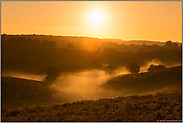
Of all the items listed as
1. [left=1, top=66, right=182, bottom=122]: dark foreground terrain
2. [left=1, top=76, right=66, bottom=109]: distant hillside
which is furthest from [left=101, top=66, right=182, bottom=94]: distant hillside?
[left=1, top=76, right=66, bottom=109]: distant hillside

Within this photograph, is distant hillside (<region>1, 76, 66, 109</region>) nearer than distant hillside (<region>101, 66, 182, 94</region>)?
Yes

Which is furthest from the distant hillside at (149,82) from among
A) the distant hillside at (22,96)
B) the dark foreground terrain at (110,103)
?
the distant hillside at (22,96)

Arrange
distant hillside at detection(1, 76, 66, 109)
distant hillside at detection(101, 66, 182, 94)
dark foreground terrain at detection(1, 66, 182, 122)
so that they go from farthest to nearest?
distant hillside at detection(101, 66, 182, 94), distant hillside at detection(1, 76, 66, 109), dark foreground terrain at detection(1, 66, 182, 122)

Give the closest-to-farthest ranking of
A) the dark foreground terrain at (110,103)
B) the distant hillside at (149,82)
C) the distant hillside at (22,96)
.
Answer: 1. the dark foreground terrain at (110,103)
2. the distant hillside at (22,96)
3. the distant hillside at (149,82)

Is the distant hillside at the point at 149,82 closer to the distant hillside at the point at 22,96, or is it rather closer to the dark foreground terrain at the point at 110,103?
the dark foreground terrain at the point at 110,103

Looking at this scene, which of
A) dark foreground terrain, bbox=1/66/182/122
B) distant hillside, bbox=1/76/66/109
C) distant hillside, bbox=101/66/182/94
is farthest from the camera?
distant hillside, bbox=101/66/182/94

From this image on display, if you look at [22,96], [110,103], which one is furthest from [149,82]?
→ [22,96]

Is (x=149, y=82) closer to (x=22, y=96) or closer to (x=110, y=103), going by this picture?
(x=110, y=103)

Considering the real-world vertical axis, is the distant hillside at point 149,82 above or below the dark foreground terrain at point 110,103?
above

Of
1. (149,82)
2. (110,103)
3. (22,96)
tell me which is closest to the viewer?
(110,103)

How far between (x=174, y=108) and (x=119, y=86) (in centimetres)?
2147

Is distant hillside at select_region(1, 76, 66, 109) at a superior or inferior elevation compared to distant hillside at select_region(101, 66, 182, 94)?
inferior

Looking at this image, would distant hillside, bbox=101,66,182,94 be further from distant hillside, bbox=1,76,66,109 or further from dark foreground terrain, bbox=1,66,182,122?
distant hillside, bbox=1,76,66,109

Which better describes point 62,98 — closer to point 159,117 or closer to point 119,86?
point 119,86
